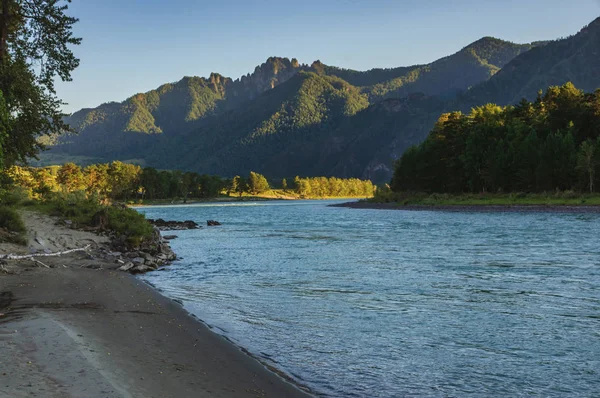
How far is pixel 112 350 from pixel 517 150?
116 meters

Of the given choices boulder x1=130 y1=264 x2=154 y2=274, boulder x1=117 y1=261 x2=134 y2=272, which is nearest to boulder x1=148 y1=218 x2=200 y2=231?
boulder x1=130 y1=264 x2=154 y2=274

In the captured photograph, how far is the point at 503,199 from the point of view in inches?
4070

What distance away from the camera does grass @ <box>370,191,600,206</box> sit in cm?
8732

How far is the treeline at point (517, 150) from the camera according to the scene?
98.7 m

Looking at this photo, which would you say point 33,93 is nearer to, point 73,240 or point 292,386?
point 73,240

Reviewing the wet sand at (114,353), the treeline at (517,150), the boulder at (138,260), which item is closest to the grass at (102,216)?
the boulder at (138,260)

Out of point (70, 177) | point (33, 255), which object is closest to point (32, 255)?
point (33, 255)

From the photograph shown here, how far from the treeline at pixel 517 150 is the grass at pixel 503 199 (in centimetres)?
397

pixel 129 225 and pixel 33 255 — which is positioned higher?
pixel 129 225

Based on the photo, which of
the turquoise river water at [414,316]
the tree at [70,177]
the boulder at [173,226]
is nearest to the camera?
the turquoise river water at [414,316]

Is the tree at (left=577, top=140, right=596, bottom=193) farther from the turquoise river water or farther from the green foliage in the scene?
the green foliage

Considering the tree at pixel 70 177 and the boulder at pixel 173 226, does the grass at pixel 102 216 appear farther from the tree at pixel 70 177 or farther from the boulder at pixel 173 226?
the tree at pixel 70 177

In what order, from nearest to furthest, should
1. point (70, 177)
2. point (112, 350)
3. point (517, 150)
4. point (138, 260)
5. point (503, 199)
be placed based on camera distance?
Result: 1. point (112, 350)
2. point (138, 260)
3. point (503, 199)
4. point (517, 150)
5. point (70, 177)

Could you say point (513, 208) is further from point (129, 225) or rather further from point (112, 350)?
point (112, 350)
